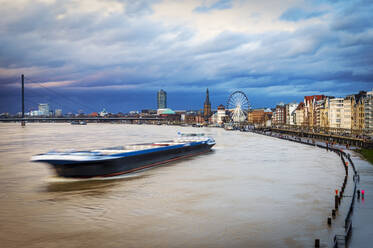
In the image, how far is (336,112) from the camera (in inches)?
5064

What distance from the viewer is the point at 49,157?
117 ft

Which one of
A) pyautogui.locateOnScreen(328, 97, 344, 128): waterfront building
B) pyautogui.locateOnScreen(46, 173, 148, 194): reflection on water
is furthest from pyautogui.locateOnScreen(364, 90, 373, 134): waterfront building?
pyautogui.locateOnScreen(46, 173, 148, 194): reflection on water

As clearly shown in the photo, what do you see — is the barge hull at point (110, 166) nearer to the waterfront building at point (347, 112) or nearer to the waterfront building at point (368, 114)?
the waterfront building at point (368, 114)

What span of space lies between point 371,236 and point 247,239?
18.7ft

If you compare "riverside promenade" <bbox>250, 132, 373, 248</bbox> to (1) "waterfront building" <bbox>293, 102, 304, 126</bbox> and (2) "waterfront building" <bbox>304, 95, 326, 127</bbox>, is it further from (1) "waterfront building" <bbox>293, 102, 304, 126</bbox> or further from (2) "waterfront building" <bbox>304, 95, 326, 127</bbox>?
(1) "waterfront building" <bbox>293, 102, 304, 126</bbox>

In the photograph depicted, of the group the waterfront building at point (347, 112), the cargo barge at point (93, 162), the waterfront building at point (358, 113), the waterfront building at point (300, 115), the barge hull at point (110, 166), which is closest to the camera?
the cargo barge at point (93, 162)

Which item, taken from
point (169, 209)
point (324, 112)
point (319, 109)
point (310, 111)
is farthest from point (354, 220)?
point (310, 111)

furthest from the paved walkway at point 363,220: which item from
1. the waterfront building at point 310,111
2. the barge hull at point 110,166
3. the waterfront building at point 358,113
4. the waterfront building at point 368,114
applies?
the waterfront building at point 310,111

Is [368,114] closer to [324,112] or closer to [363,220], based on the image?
[324,112]

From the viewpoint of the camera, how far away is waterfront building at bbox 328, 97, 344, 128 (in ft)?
416

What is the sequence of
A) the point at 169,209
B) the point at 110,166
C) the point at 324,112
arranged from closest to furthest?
the point at 169,209
the point at 110,166
the point at 324,112

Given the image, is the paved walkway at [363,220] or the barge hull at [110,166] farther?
the barge hull at [110,166]

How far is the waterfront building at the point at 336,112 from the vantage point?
416 ft

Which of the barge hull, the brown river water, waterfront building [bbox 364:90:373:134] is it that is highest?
waterfront building [bbox 364:90:373:134]
